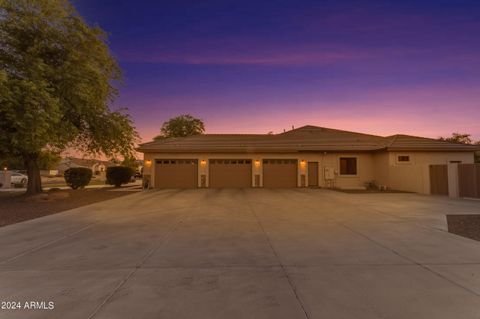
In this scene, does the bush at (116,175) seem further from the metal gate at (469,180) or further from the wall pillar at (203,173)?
the metal gate at (469,180)

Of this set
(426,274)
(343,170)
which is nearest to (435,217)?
(426,274)

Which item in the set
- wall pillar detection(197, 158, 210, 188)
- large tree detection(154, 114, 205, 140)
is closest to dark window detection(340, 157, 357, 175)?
wall pillar detection(197, 158, 210, 188)

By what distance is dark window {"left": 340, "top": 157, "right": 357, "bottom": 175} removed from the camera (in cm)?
2150

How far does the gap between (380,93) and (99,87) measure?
1906cm

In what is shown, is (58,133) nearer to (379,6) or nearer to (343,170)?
(379,6)

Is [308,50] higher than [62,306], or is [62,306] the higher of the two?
[308,50]

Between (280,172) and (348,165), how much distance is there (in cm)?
551

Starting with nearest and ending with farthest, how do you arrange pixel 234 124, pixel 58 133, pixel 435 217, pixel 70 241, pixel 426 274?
pixel 426 274 → pixel 70 241 → pixel 435 217 → pixel 58 133 → pixel 234 124

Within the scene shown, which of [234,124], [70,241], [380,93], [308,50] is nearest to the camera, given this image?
[70,241]

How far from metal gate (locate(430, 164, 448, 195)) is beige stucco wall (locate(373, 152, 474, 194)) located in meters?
0.73

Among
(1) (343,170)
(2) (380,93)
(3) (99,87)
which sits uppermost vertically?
(2) (380,93)

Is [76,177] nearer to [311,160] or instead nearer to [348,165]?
[311,160]

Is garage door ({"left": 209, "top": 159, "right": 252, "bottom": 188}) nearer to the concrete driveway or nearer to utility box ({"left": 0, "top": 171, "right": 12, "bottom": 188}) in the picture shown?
the concrete driveway

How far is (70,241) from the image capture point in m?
5.89
